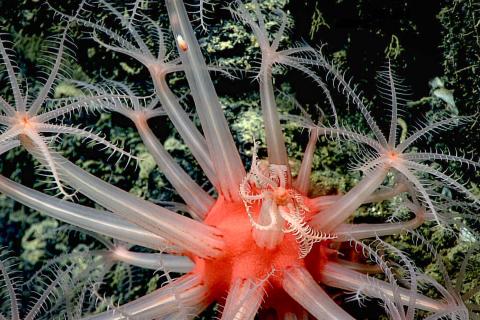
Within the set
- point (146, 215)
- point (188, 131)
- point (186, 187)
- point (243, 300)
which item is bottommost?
point (243, 300)

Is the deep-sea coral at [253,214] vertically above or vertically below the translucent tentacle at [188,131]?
below

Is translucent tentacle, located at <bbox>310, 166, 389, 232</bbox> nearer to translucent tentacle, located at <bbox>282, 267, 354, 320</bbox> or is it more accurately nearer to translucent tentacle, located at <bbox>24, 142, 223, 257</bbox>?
translucent tentacle, located at <bbox>282, 267, 354, 320</bbox>

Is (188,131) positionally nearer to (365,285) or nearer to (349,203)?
(349,203)

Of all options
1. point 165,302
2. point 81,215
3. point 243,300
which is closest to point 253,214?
point 243,300

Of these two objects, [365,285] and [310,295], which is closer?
[310,295]

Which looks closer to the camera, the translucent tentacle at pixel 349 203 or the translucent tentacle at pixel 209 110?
the translucent tentacle at pixel 349 203

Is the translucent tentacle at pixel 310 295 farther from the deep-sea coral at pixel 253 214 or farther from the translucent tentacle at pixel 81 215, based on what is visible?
the translucent tentacle at pixel 81 215

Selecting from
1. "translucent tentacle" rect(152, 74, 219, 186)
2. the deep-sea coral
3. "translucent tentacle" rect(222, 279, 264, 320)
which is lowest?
"translucent tentacle" rect(222, 279, 264, 320)

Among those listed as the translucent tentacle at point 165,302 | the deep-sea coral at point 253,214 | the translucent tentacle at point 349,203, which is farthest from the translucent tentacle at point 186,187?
the translucent tentacle at point 349,203

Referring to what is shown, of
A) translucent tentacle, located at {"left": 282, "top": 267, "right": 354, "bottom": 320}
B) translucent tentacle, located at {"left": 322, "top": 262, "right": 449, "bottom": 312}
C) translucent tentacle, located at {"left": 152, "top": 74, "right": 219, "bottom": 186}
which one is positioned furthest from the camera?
translucent tentacle, located at {"left": 152, "top": 74, "right": 219, "bottom": 186}

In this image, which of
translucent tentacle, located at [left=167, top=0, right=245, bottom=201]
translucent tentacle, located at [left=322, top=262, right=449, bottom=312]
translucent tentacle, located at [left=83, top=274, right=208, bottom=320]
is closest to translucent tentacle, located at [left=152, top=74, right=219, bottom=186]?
translucent tentacle, located at [left=167, top=0, right=245, bottom=201]

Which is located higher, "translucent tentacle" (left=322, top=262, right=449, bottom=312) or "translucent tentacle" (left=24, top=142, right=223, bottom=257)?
"translucent tentacle" (left=24, top=142, right=223, bottom=257)

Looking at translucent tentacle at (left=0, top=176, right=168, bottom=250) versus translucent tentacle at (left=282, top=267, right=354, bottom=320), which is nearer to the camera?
translucent tentacle at (left=282, top=267, right=354, bottom=320)
